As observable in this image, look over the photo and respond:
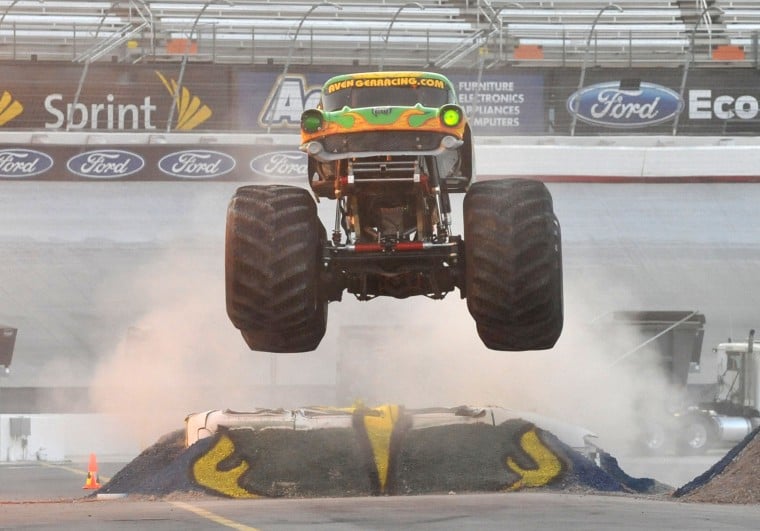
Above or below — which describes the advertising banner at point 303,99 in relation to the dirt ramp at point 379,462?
above

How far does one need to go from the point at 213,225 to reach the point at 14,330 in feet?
16.1

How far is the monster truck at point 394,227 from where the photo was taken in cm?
1026

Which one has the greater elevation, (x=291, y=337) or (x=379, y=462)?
(x=291, y=337)

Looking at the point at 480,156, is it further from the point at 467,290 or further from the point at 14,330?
the point at 467,290

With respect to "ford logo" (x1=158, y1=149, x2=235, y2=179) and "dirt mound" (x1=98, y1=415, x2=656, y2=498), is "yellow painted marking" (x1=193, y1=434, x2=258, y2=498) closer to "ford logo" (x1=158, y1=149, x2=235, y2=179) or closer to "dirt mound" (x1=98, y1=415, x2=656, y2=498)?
"dirt mound" (x1=98, y1=415, x2=656, y2=498)

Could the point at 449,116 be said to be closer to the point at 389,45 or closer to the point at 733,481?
the point at 733,481

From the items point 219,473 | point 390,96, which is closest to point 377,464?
point 219,473

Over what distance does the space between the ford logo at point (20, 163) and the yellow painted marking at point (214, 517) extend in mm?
18987

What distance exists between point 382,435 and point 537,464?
67.6 inches

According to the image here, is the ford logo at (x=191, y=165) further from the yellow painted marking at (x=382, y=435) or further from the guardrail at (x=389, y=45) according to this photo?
the yellow painted marking at (x=382, y=435)

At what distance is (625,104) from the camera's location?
3278 cm

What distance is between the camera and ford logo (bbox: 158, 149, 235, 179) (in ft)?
103

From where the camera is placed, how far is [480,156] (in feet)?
104

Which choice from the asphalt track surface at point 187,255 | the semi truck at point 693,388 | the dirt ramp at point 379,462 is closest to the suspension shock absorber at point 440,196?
the dirt ramp at point 379,462
